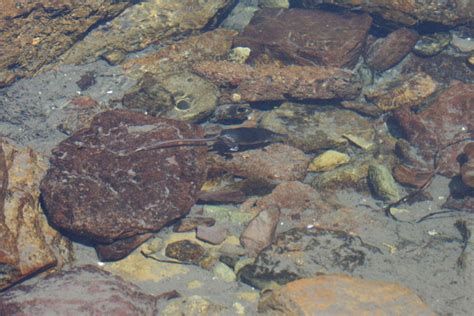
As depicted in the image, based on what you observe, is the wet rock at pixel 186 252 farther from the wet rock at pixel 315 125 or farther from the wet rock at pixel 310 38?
the wet rock at pixel 310 38

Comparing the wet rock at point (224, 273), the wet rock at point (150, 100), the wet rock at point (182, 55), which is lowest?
the wet rock at point (224, 273)

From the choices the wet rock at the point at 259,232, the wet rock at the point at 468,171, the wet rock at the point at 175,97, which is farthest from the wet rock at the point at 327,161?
the wet rock at the point at 175,97

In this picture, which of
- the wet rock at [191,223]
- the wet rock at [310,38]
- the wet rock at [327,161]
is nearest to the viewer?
the wet rock at [191,223]

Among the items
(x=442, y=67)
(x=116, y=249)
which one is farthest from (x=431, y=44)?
(x=116, y=249)

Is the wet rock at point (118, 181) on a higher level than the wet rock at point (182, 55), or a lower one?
lower

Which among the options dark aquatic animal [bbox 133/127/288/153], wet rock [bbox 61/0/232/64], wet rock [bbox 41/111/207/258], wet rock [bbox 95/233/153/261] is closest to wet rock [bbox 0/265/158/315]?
wet rock [bbox 95/233/153/261]

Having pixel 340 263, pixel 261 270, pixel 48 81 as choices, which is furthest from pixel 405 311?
pixel 48 81

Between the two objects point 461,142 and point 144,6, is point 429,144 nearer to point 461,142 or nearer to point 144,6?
point 461,142

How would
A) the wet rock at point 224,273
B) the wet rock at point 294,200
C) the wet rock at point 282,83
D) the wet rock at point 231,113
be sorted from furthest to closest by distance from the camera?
the wet rock at point 282,83 < the wet rock at point 231,113 < the wet rock at point 294,200 < the wet rock at point 224,273

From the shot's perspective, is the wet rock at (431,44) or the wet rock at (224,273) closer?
the wet rock at (224,273)
